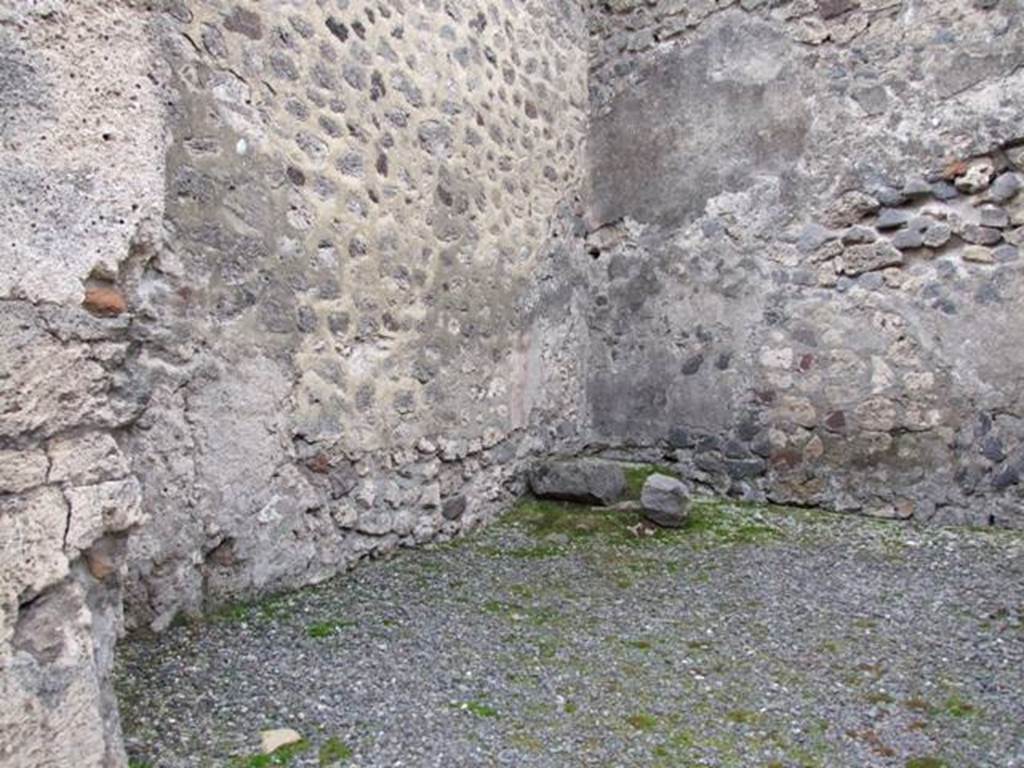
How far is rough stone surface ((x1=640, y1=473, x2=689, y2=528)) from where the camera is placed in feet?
13.0

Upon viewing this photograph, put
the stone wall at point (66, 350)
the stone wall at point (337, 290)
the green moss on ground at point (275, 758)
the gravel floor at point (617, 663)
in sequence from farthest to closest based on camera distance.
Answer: the stone wall at point (337, 290), the gravel floor at point (617, 663), the green moss on ground at point (275, 758), the stone wall at point (66, 350)

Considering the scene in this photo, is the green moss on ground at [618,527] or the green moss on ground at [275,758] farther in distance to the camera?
the green moss on ground at [618,527]

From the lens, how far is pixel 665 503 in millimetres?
3959

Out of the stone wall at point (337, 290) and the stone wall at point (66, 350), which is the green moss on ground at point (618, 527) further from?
the stone wall at point (66, 350)

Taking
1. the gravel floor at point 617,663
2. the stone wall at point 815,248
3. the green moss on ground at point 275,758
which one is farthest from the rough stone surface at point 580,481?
the green moss on ground at point 275,758

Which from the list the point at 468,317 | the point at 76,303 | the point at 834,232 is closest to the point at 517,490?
the point at 468,317

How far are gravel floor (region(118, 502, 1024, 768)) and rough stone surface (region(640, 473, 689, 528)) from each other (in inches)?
11.4

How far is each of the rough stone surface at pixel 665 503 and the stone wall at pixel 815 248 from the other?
0.64m

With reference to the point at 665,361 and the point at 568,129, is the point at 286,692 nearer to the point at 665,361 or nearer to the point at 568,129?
the point at 665,361

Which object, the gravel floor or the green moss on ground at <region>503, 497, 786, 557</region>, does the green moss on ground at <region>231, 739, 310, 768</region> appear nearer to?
the gravel floor

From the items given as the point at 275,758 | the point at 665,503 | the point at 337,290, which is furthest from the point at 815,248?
the point at 275,758

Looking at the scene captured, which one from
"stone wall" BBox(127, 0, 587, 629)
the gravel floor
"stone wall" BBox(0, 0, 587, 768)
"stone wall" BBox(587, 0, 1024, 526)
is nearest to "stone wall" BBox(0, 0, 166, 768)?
"stone wall" BBox(0, 0, 587, 768)

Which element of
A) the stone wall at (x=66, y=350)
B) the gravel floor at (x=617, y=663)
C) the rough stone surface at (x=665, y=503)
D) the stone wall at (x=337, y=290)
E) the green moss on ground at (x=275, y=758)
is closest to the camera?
the stone wall at (x=66, y=350)

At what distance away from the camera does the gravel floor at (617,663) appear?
6.80 ft
